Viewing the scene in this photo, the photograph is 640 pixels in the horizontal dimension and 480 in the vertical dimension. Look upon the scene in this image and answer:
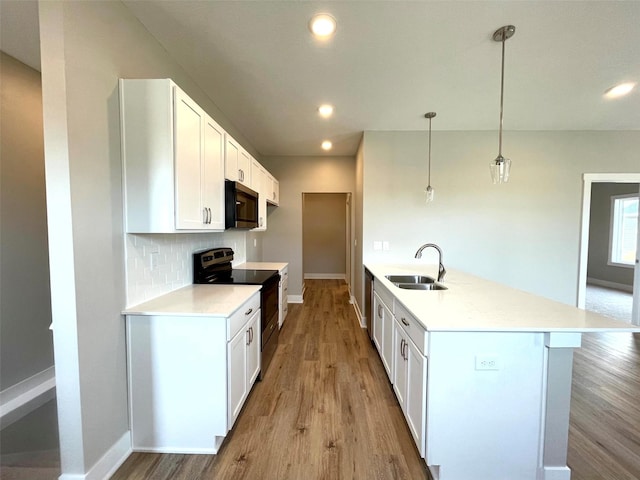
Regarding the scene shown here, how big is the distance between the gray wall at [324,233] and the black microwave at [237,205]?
181 inches

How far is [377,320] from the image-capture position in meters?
2.81

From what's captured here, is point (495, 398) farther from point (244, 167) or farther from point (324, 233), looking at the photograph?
point (324, 233)

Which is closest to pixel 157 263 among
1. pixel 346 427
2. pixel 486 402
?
pixel 346 427

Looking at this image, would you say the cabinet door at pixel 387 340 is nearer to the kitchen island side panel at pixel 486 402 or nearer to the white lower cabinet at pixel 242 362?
the kitchen island side panel at pixel 486 402

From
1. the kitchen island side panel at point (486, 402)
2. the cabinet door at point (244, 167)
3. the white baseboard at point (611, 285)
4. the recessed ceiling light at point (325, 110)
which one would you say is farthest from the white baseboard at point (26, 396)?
the white baseboard at point (611, 285)

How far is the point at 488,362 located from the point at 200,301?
1798 mm

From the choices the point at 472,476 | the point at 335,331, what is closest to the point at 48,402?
the point at 335,331

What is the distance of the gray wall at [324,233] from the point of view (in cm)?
743

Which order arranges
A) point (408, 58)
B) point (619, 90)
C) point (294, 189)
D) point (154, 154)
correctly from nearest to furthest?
1. point (154, 154)
2. point (408, 58)
3. point (619, 90)
4. point (294, 189)

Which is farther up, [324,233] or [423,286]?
[324,233]

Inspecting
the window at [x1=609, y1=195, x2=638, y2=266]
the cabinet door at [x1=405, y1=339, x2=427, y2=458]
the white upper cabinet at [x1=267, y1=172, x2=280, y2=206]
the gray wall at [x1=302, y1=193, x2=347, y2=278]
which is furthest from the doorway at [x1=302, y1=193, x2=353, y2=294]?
the window at [x1=609, y1=195, x2=638, y2=266]

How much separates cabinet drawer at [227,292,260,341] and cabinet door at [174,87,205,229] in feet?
2.20

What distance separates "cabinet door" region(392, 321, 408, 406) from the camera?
1.81m

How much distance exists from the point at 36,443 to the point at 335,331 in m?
2.81
